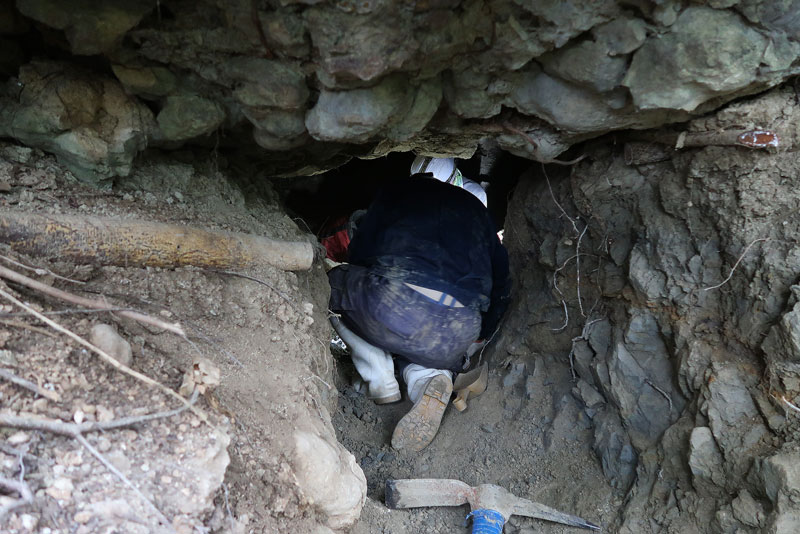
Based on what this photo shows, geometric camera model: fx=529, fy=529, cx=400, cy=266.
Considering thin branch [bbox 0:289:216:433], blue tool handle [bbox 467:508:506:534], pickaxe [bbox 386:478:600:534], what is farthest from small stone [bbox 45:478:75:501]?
blue tool handle [bbox 467:508:506:534]

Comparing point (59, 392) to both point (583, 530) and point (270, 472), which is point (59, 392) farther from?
point (583, 530)

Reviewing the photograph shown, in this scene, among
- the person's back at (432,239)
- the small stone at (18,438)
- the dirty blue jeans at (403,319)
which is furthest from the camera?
the person's back at (432,239)

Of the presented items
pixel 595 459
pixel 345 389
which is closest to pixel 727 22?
pixel 595 459

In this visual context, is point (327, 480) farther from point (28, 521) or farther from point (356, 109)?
point (356, 109)

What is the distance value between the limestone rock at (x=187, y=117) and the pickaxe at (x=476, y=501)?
1.65m

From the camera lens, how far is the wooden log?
1.53 metres

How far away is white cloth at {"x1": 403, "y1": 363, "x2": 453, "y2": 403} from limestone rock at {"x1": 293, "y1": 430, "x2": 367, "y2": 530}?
48.8 inches

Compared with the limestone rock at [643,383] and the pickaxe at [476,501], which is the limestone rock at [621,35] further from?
the pickaxe at [476,501]

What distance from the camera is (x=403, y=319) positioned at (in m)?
2.87

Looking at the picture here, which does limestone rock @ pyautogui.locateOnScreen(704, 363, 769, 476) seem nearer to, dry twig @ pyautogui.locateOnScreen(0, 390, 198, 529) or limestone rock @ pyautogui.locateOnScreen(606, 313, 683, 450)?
limestone rock @ pyautogui.locateOnScreen(606, 313, 683, 450)

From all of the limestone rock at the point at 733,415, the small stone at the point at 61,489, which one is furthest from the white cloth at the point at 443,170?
the small stone at the point at 61,489

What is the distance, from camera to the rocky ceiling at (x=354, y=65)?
5.08 feet

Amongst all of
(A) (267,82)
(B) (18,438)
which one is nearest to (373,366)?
(A) (267,82)

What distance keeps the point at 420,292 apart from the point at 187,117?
58.0 inches
